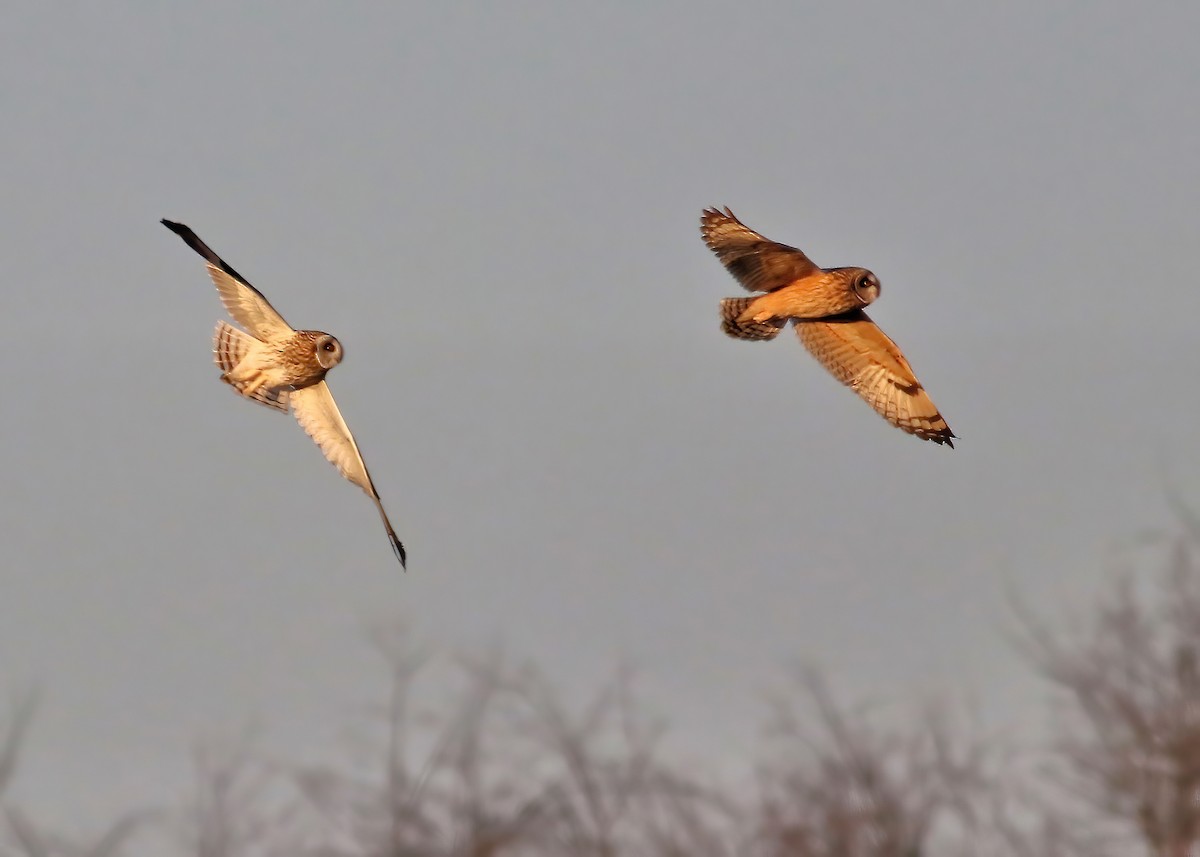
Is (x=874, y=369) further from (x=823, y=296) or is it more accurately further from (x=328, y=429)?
(x=328, y=429)

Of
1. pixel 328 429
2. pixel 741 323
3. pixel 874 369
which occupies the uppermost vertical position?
pixel 874 369

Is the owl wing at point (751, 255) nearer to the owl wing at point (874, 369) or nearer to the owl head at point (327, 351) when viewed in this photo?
the owl wing at point (874, 369)

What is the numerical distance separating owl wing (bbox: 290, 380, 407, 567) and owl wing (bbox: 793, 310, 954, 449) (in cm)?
287

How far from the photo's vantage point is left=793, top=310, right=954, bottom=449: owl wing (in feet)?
44.4

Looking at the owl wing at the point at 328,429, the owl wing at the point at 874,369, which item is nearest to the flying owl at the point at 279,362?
the owl wing at the point at 328,429

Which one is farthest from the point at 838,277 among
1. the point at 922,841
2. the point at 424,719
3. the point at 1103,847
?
the point at 424,719

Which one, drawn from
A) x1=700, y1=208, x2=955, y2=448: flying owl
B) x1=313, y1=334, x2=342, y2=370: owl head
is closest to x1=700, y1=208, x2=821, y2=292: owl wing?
x1=700, y1=208, x2=955, y2=448: flying owl

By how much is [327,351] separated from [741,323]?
8.22 ft

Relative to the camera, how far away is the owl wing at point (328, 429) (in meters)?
13.7

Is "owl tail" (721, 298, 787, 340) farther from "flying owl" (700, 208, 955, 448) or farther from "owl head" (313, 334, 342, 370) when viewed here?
"owl head" (313, 334, 342, 370)

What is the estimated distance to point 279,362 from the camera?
13.5 meters

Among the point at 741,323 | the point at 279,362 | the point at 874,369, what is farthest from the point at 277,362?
the point at 874,369

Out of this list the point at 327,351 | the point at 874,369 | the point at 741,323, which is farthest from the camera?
the point at 874,369

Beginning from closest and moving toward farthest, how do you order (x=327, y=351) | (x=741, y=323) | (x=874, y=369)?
(x=741, y=323) → (x=327, y=351) → (x=874, y=369)
